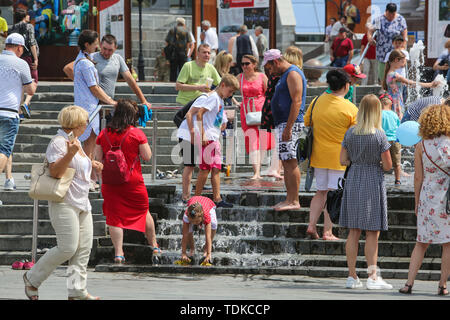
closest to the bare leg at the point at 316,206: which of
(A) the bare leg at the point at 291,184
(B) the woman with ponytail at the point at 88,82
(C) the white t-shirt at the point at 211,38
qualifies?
(A) the bare leg at the point at 291,184

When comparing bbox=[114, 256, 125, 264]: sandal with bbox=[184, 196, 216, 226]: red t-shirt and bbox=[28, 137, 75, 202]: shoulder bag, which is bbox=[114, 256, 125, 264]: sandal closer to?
bbox=[184, 196, 216, 226]: red t-shirt

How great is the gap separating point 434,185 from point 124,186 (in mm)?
3263

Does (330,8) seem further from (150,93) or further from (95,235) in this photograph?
(95,235)

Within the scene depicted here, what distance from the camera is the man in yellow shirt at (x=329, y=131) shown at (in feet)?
Result: 34.2

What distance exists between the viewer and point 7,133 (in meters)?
11.5

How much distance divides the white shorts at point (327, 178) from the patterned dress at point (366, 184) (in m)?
1.21

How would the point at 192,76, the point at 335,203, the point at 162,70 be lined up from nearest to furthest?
the point at 335,203 < the point at 192,76 < the point at 162,70

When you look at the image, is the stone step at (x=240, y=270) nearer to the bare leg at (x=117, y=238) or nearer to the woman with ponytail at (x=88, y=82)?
the bare leg at (x=117, y=238)

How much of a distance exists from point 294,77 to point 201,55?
9.97 feet

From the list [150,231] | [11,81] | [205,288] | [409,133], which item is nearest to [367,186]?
[409,133]

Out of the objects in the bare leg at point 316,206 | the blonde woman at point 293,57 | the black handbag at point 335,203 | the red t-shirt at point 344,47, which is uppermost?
the red t-shirt at point 344,47

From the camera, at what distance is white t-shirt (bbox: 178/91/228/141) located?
11.3 m

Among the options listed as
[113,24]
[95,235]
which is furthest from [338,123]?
[113,24]

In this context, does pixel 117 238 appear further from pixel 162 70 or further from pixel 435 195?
pixel 162 70
